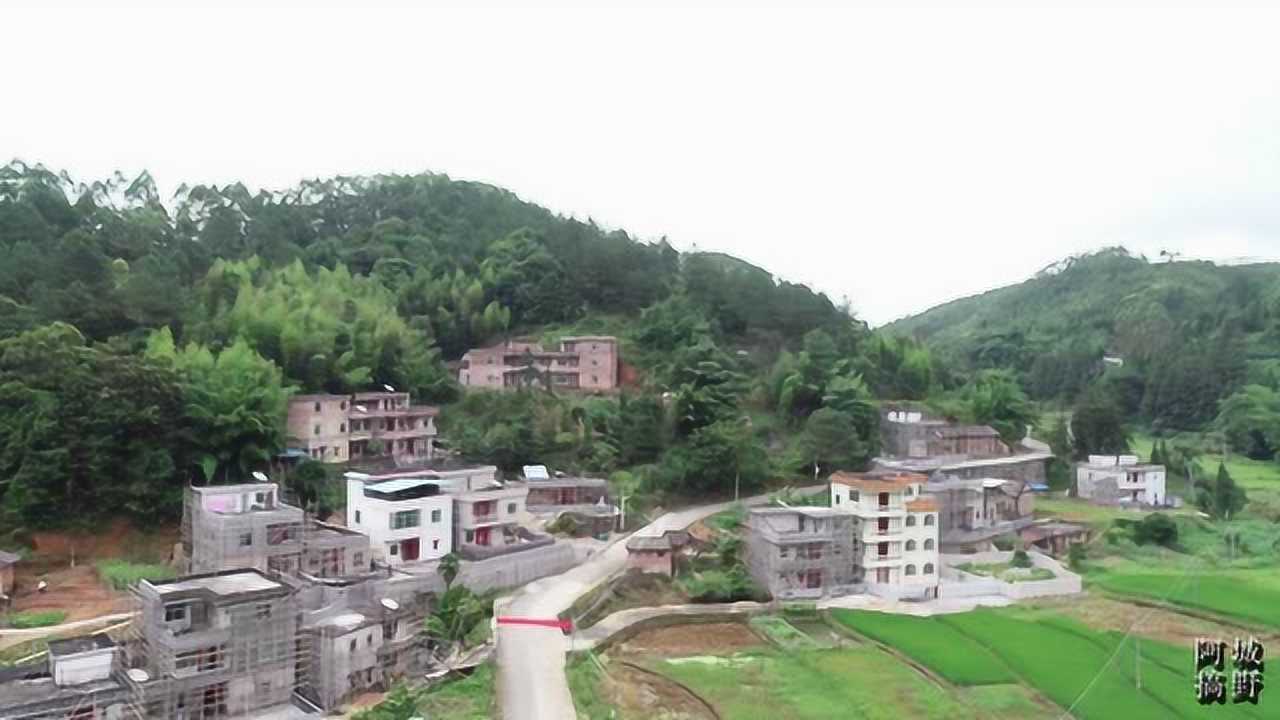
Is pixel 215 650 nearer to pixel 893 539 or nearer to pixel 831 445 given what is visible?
pixel 893 539

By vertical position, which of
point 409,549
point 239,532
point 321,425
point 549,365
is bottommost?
point 409,549

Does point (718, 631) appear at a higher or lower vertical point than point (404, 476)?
lower

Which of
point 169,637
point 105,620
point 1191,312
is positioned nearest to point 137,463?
point 105,620

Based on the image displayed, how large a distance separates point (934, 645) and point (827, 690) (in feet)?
11.0

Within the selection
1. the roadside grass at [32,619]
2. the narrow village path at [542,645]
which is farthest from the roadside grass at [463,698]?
the roadside grass at [32,619]

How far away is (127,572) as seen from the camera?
2077 centimetres

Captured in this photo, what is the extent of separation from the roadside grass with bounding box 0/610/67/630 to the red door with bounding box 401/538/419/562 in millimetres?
6486

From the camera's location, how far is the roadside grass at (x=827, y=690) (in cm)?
1585

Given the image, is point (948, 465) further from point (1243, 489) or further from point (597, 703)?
point (597, 703)

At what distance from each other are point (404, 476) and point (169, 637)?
337 inches

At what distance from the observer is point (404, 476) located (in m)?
22.9

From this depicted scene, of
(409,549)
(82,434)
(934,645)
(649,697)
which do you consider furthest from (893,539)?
(82,434)

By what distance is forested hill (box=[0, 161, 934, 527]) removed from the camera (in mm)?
22656

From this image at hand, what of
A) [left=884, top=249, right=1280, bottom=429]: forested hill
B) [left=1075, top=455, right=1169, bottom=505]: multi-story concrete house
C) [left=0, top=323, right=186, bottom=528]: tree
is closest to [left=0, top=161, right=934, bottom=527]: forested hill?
[left=0, top=323, right=186, bottom=528]: tree
